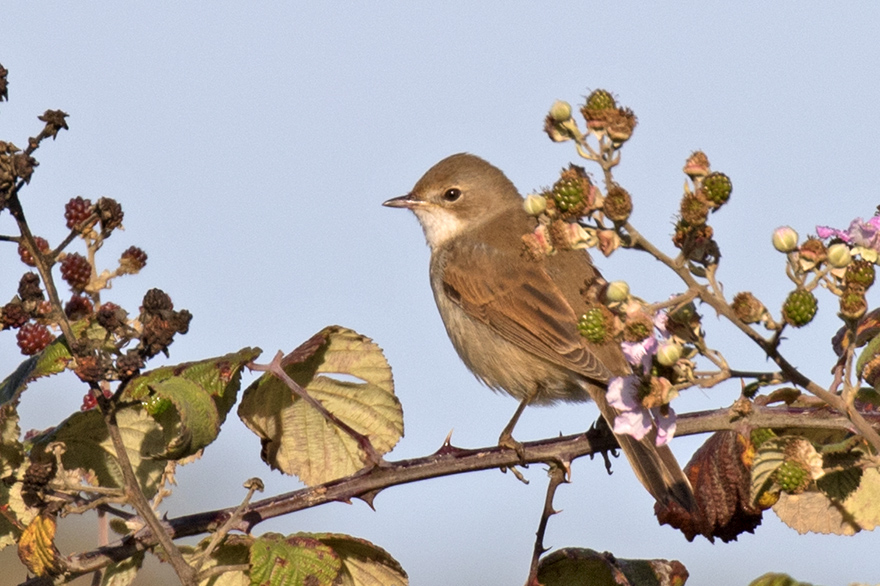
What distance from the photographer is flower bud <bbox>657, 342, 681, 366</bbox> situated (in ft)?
7.21

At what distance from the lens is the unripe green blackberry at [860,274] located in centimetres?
220

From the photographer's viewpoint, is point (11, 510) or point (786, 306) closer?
point (786, 306)

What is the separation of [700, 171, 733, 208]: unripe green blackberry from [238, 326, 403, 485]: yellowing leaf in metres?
1.27

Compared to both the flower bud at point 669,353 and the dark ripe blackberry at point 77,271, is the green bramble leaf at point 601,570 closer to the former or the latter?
the flower bud at point 669,353

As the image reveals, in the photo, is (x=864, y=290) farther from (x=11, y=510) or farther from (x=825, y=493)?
(x=11, y=510)

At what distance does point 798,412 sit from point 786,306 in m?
0.74

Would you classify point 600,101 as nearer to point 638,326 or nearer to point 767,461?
point 638,326

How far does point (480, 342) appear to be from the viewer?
17.1 ft

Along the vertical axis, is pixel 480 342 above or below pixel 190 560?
above

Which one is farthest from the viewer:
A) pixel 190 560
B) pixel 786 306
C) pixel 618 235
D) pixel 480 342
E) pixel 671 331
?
pixel 480 342

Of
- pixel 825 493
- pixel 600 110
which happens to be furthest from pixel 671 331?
pixel 825 493

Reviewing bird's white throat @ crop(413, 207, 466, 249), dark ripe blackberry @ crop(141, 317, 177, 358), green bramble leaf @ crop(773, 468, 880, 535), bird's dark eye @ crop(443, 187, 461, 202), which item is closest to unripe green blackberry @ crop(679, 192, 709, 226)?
green bramble leaf @ crop(773, 468, 880, 535)

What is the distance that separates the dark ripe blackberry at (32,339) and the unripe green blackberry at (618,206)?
175 centimetres

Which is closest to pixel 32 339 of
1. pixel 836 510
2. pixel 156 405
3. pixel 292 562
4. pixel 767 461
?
pixel 156 405
